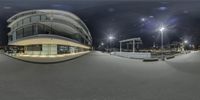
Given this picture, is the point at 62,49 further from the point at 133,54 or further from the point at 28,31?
the point at 133,54

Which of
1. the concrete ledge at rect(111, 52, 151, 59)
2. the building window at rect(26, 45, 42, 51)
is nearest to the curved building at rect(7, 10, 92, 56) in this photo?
the building window at rect(26, 45, 42, 51)

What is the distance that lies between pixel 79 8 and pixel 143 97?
4382mm

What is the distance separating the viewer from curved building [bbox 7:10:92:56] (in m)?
4.82

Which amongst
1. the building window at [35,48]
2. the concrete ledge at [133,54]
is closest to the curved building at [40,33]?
the building window at [35,48]

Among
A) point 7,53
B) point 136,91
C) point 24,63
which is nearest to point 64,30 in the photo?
point 7,53

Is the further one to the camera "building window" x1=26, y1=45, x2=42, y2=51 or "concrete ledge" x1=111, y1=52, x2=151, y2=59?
"concrete ledge" x1=111, y1=52, x2=151, y2=59

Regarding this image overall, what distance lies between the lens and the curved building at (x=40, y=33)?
4.82m

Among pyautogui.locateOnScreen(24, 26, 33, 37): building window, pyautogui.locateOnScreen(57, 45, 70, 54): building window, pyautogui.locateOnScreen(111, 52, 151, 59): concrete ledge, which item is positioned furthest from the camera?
pyautogui.locateOnScreen(111, 52, 151, 59): concrete ledge

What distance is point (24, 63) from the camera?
6.68m

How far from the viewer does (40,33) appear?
15.8 feet

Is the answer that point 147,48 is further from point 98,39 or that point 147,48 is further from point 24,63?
point 24,63

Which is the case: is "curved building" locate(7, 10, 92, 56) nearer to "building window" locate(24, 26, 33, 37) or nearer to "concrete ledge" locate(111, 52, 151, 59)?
"building window" locate(24, 26, 33, 37)

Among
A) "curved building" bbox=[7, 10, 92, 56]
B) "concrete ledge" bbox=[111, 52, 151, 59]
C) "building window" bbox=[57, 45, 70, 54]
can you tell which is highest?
"curved building" bbox=[7, 10, 92, 56]

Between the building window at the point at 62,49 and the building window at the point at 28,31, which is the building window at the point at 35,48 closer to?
the building window at the point at 28,31
